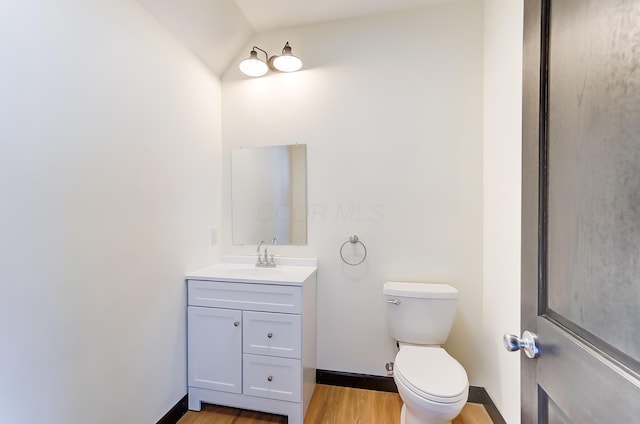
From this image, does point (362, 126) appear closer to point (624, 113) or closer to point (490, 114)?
point (490, 114)

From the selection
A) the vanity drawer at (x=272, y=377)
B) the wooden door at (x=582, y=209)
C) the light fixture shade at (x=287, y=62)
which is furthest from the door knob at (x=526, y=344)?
the light fixture shade at (x=287, y=62)

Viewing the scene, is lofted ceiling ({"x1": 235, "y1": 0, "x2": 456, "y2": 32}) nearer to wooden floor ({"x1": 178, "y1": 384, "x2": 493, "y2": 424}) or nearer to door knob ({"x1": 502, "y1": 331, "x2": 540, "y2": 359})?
door knob ({"x1": 502, "y1": 331, "x2": 540, "y2": 359})

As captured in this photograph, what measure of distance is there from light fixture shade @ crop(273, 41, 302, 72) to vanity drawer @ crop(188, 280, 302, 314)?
1.50 metres

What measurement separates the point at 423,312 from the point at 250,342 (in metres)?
1.08

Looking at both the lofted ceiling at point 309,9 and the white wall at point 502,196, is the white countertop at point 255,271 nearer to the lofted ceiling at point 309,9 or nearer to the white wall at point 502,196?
the white wall at point 502,196

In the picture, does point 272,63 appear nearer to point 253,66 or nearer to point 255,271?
point 253,66

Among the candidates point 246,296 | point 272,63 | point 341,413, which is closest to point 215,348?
point 246,296

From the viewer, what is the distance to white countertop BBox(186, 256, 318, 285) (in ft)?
5.48

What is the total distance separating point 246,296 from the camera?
167 centimetres

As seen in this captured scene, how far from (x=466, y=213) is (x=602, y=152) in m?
1.42

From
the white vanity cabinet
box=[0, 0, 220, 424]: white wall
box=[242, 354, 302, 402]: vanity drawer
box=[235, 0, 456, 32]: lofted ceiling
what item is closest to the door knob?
the white vanity cabinet

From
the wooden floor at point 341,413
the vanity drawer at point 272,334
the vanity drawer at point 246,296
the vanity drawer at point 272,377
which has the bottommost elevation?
the wooden floor at point 341,413

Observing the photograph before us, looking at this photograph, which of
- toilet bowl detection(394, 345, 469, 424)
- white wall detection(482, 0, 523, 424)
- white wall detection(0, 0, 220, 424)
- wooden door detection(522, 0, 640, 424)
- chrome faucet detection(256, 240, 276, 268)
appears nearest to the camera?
wooden door detection(522, 0, 640, 424)

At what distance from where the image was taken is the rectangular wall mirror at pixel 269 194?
6.73 ft
